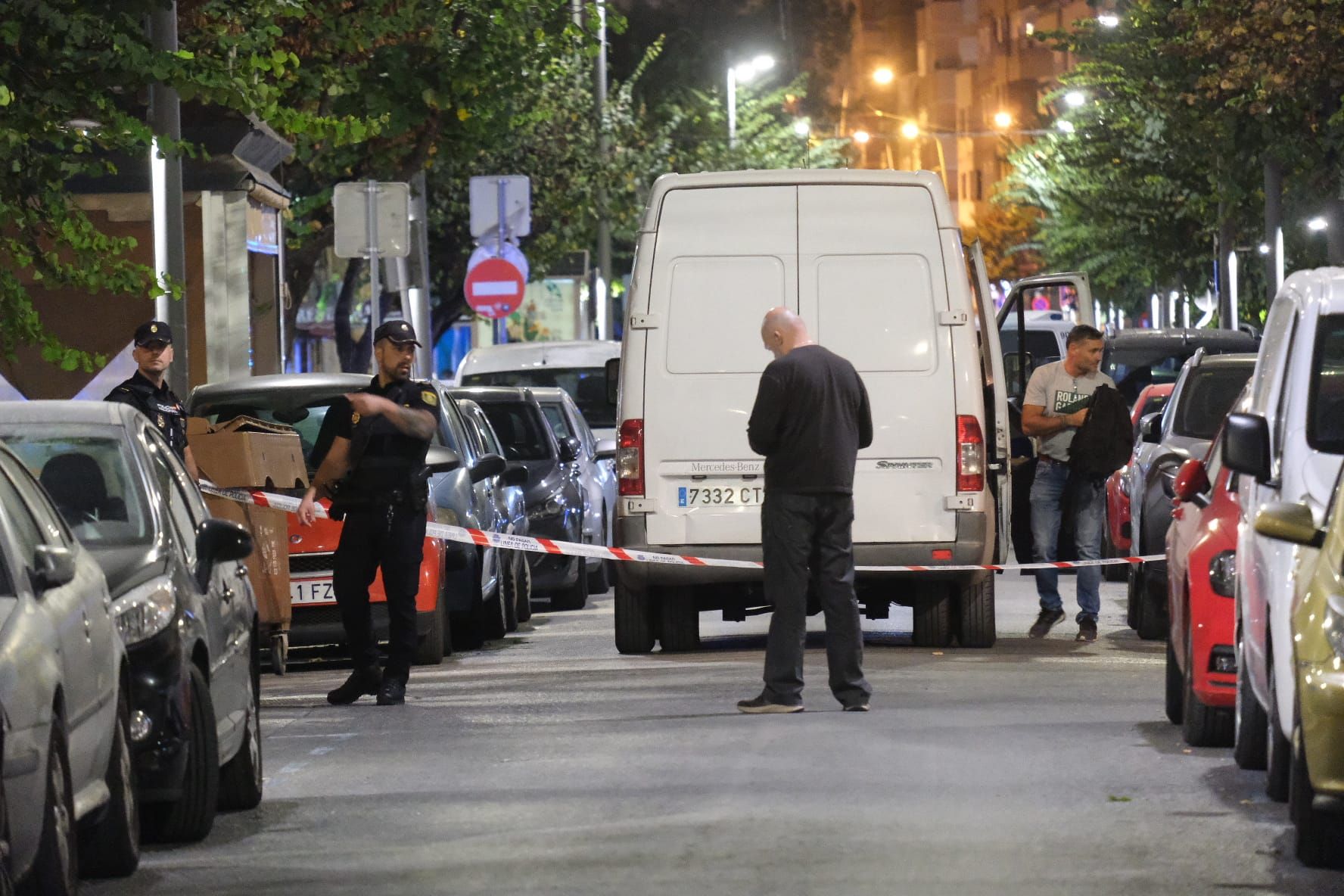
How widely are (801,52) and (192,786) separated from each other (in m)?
79.0

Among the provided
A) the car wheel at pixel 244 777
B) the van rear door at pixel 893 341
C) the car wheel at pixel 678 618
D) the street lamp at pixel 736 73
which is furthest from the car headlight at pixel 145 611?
the street lamp at pixel 736 73

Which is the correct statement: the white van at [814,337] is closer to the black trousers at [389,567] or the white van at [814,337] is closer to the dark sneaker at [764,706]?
the black trousers at [389,567]

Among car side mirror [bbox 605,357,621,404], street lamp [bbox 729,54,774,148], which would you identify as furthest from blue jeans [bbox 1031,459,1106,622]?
street lamp [bbox 729,54,774,148]

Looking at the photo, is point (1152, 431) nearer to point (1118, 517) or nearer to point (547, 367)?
point (1118, 517)

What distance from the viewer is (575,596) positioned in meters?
21.8

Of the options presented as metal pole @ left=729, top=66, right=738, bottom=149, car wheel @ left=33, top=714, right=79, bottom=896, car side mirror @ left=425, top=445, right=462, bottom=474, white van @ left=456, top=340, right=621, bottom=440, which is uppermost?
metal pole @ left=729, top=66, right=738, bottom=149

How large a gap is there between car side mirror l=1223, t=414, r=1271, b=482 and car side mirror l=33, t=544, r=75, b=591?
3.91m

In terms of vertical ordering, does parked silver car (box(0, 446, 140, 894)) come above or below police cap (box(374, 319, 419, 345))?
below

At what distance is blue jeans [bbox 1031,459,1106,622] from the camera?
1653 cm

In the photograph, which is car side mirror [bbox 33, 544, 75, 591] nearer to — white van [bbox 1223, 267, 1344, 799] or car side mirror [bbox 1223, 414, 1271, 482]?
white van [bbox 1223, 267, 1344, 799]

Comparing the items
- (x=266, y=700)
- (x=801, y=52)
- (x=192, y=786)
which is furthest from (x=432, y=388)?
(x=801, y=52)

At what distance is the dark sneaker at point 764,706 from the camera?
1211 centimetres

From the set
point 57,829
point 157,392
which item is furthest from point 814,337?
point 57,829

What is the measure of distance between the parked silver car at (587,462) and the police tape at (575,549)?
16.4ft
